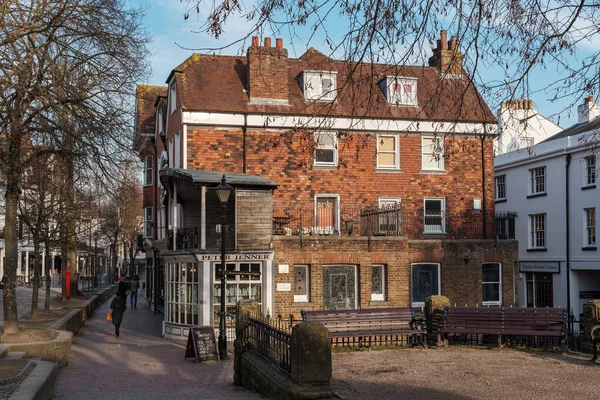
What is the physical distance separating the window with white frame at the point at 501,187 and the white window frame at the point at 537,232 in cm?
259

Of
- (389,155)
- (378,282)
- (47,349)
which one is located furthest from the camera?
(389,155)

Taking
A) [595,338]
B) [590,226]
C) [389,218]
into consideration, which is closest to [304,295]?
[389,218]

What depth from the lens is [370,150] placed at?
26844 millimetres

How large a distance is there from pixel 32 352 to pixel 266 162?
13.4 m

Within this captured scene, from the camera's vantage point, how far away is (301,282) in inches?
930

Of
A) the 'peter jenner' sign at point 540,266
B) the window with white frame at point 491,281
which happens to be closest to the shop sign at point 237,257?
the window with white frame at point 491,281

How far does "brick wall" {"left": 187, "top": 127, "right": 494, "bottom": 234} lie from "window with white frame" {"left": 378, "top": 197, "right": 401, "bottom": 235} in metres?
0.73

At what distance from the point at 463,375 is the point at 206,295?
34.3 ft

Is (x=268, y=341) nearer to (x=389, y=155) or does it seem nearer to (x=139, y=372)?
(x=139, y=372)

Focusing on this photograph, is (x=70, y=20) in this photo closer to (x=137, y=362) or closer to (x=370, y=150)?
(x=137, y=362)

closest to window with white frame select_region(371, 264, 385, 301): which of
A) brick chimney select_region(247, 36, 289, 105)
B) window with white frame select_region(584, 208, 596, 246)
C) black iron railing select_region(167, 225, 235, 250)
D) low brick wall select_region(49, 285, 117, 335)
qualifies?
black iron railing select_region(167, 225, 235, 250)

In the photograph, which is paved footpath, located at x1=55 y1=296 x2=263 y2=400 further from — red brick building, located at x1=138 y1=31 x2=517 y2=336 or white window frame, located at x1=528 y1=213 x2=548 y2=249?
white window frame, located at x1=528 y1=213 x2=548 y2=249

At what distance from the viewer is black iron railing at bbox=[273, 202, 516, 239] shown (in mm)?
25375

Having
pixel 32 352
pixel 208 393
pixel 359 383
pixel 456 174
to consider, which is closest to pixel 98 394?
pixel 208 393
